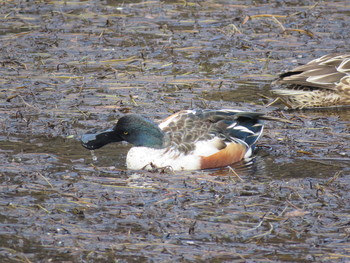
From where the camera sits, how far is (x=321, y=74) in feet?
32.9

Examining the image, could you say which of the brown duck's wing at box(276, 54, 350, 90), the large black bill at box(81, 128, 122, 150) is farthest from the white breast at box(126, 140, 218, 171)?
the brown duck's wing at box(276, 54, 350, 90)

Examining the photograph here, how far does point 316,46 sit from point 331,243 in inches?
261

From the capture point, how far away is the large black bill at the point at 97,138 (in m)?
7.87

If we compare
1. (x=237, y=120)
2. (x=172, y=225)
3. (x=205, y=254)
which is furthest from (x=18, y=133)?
(x=205, y=254)

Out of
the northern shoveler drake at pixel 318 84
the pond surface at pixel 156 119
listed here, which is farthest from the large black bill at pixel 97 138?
the northern shoveler drake at pixel 318 84

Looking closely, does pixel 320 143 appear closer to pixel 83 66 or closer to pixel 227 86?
pixel 227 86

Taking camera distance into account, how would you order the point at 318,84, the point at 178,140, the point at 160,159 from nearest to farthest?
the point at 160,159, the point at 178,140, the point at 318,84

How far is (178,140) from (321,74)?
294 centimetres

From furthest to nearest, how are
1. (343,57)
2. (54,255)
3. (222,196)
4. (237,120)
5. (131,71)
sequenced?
1. (131,71)
2. (343,57)
3. (237,120)
4. (222,196)
5. (54,255)

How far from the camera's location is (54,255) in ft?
18.7

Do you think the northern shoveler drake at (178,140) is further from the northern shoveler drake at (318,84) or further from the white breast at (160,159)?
the northern shoveler drake at (318,84)

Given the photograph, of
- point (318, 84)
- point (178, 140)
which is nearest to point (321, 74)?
point (318, 84)

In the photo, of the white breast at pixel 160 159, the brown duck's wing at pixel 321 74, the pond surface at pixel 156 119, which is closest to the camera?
the pond surface at pixel 156 119

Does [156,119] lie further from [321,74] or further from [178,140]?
[321,74]
